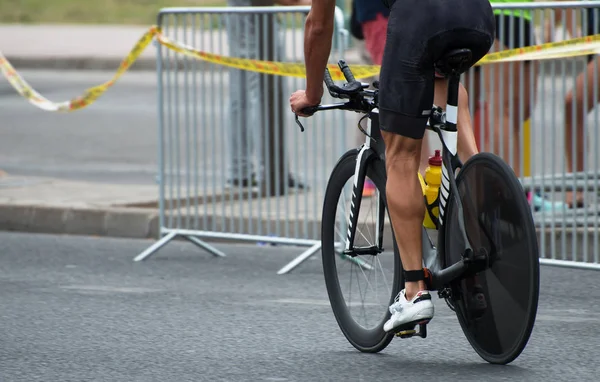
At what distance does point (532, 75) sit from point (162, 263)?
2317 millimetres

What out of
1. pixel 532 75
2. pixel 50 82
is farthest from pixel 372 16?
pixel 50 82

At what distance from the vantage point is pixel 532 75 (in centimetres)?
686

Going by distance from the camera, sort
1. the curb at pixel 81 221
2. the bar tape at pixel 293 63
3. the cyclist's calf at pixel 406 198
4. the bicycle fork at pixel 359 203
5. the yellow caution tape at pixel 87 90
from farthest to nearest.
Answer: the curb at pixel 81 221, the yellow caution tape at pixel 87 90, the bar tape at pixel 293 63, the bicycle fork at pixel 359 203, the cyclist's calf at pixel 406 198

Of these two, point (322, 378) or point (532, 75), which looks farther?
point (532, 75)

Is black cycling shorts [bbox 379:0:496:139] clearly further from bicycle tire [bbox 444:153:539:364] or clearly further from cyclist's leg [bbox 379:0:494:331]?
bicycle tire [bbox 444:153:539:364]

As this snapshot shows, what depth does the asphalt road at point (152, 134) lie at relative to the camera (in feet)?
23.2

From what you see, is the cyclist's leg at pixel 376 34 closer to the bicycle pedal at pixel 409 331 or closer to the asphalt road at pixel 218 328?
the asphalt road at pixel 218 328

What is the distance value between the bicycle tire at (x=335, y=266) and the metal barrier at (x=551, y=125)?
70.7 inches

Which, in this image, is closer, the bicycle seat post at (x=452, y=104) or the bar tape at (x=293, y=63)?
the bicycle seat post at (x=452, y=104)

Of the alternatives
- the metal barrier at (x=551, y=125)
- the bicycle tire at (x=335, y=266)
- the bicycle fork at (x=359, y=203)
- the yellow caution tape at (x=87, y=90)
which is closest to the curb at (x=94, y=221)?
the yellow caution tape at (x=87, y=90)

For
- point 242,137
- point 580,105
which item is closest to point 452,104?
point 580,105

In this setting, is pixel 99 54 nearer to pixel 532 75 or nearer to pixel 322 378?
pixel 532 75

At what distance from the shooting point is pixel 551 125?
6.92m

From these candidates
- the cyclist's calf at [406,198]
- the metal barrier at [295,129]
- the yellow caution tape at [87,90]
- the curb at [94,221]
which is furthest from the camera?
the curb at [94,221]
